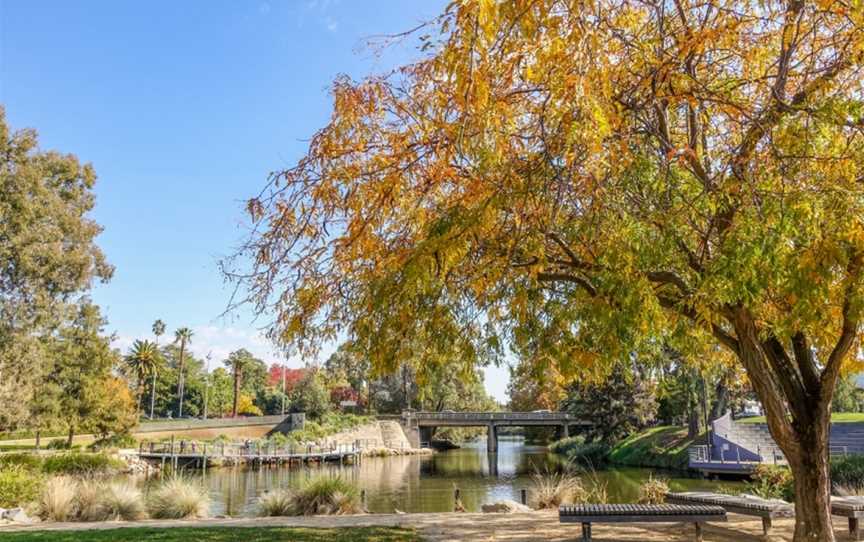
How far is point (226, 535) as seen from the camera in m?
9.16

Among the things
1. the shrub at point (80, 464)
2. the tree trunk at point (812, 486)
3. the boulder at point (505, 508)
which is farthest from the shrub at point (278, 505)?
the shrub at point (80, 464)

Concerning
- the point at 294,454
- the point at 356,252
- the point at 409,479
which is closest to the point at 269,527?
the point at 356,252

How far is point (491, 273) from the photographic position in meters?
6.28

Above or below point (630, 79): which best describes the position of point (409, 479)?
below

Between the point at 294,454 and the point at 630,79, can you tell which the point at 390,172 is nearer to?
the point at 630,79

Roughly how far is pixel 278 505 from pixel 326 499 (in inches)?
41.7

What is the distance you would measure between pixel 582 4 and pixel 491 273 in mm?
2722

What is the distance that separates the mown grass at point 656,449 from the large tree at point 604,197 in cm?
2745

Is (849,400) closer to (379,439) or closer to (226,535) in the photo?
(379,439)

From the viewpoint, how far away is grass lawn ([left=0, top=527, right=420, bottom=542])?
8641 mm

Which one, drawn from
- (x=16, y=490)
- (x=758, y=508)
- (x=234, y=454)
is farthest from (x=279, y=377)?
(x=758, y=508)

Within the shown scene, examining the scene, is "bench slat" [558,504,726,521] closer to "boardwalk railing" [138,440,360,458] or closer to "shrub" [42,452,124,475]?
"shrub" [42,452,124,475]

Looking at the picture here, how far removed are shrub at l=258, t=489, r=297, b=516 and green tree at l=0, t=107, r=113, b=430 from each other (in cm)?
1963

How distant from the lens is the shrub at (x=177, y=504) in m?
13.3
